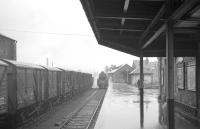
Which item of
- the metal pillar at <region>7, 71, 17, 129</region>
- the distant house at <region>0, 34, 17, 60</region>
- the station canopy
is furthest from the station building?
the distant house at <region>0, 34, 17, 60</region>

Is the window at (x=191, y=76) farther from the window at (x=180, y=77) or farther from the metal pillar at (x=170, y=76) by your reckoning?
the metal pillar at (x=170, y=76)

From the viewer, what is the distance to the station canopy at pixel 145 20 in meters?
6.29

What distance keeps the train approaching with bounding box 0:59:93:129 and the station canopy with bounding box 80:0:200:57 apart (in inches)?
153

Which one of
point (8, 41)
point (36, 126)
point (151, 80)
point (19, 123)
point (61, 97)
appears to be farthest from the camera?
point (151, 80)

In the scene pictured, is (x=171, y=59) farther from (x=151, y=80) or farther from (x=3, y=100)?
(x=151, y=80)

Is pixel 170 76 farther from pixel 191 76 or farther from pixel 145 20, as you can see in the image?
pixel 191 76

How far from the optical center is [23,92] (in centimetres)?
1280

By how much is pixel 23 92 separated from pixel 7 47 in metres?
33.3

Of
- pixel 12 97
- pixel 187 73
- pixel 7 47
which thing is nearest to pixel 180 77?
pixel 187 73

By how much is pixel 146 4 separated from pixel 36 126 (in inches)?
362

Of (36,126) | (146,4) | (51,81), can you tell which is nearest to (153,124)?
(36,126)

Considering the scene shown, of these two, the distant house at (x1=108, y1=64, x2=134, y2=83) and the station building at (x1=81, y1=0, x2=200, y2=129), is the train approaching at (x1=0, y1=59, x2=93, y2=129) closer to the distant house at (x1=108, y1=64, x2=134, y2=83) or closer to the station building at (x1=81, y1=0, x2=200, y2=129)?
the station building at (x1=81, y1=0, x2=200, y2=129)

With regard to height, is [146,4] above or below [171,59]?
above

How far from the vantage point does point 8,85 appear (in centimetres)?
1166
